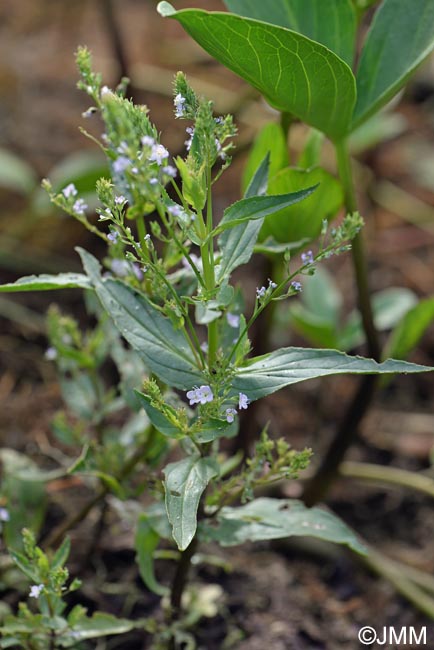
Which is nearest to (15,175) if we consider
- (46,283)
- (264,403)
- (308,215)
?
(264,403)

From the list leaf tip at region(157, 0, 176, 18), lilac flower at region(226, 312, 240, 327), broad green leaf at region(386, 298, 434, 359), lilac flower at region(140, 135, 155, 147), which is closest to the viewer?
lilac flower at region(140, 135, 155, 147)

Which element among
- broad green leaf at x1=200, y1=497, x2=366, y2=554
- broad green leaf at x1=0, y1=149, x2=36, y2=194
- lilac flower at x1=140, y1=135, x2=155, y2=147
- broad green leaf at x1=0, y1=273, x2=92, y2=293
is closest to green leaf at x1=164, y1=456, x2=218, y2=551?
broad green leaf at x1=200, y1=497, x2=366, y2=554

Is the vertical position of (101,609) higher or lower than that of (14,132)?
lower

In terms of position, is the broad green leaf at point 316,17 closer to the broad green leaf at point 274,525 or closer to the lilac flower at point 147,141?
the lilac flower at point 147,141

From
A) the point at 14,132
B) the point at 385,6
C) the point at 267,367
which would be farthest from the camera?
the point at 14,132

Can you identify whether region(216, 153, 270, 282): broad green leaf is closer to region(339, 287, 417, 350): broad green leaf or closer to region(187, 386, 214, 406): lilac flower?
region(187, 386, 214, 406): lilac flower

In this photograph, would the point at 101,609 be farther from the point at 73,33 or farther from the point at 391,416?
the point at 73,33

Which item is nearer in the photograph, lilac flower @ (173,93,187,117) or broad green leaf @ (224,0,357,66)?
lilac flower @ (173,93,187,117)

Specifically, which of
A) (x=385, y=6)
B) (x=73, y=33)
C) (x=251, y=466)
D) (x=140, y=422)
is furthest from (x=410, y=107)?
(x=251, y=466)
